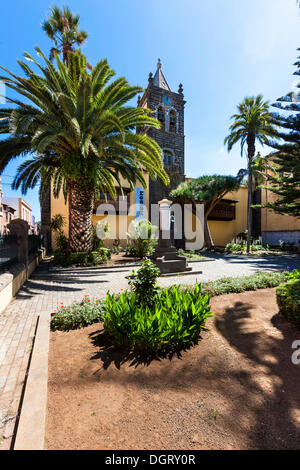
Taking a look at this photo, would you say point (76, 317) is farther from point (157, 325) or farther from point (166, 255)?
point (166, 255)

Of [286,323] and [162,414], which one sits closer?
[162,414]

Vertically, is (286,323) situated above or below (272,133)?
below

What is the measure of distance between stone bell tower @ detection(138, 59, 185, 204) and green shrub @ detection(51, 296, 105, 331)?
64.1 feet

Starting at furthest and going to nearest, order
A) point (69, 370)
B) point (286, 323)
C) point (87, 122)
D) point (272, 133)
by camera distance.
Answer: point (272, 133) → point (87, 122) → point (286, 323) → point (69, 370)

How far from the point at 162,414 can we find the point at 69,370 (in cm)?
140

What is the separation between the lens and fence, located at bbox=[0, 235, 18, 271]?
19.6 ft

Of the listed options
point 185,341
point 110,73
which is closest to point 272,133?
point 110,73

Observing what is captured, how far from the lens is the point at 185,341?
321 centimetres

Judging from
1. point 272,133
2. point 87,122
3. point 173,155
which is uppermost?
point 173,155

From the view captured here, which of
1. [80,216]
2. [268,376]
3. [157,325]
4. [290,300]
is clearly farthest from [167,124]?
[268,376]

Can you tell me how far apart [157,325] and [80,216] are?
8729mm

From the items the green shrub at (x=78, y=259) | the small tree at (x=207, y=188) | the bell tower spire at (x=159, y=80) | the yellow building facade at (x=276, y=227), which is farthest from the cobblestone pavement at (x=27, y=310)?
the bell tower spire at (x=159, y=80)

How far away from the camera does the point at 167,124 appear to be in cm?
2480
